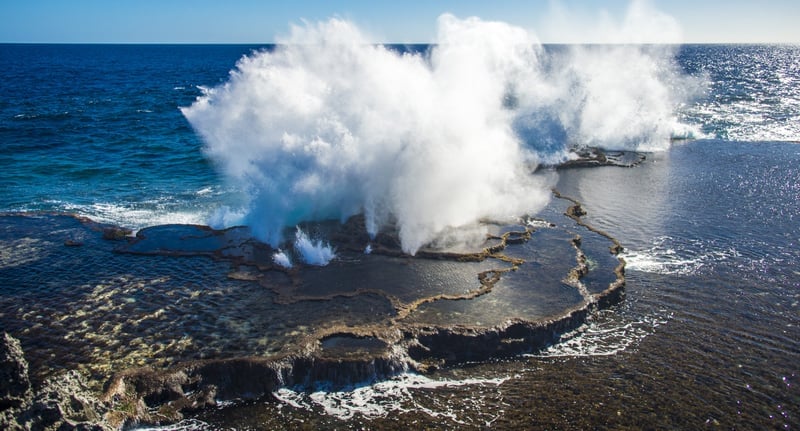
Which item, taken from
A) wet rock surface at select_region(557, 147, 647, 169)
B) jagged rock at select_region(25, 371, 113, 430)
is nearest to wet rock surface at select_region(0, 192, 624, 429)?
jagged rock at select_region(25, 371, 113, 430)

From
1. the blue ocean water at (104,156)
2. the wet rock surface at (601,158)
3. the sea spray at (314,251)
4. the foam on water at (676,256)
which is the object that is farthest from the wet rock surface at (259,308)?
the wet rock surface at (601,158)

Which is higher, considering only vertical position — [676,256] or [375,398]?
[676,256]

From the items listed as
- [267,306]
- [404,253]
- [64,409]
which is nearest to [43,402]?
[64,409]

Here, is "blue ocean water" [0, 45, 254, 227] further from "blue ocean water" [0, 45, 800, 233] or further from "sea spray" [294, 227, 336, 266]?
"sea spray" [294, 227, 336, 266]

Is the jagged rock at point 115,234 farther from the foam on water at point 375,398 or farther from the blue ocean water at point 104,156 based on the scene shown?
the foam on water at point 375,398

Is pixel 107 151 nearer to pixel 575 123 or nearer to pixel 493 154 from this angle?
pixel 493 154

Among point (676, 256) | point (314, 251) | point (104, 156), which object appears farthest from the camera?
point (104, 156)

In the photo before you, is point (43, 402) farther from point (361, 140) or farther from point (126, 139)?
point (126, 139)
